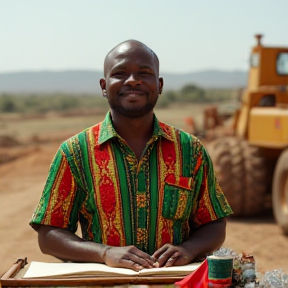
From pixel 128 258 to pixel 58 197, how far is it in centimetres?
42

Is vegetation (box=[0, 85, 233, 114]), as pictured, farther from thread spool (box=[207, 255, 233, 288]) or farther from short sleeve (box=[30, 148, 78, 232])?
thread spool (box=[207, 255, 233, 288])

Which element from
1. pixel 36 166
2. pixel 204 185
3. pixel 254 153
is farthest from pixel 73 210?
pixel 36 166

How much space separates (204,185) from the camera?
10.5 feet

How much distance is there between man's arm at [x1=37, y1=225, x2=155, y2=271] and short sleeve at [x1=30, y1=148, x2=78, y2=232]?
0.04 meters

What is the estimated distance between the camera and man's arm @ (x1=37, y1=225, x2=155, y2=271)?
285 centimetres

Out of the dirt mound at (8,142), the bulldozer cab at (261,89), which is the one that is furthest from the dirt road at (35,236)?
the dirt mound at (8,142)

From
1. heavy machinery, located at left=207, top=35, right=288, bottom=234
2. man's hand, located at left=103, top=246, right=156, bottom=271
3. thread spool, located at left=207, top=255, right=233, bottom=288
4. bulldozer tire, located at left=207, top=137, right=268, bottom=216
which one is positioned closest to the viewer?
thread spool, located at left=207, top=255, right=233, bottom=288

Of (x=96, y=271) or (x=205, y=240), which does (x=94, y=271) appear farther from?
(x=205, y=240)

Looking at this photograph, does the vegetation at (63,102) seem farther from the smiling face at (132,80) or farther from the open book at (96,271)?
the open book at (96,271)

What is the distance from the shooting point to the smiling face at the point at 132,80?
9.94ft

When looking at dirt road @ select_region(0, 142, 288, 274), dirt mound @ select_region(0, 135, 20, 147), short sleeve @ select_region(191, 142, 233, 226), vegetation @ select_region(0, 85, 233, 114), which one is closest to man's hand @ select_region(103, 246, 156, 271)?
short sleeve @ select_region(191, 142, 233, 226)

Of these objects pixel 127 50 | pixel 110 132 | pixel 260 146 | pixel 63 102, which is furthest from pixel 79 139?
pixel 63 102

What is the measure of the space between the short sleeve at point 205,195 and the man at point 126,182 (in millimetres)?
15

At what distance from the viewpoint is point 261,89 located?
10.6m
